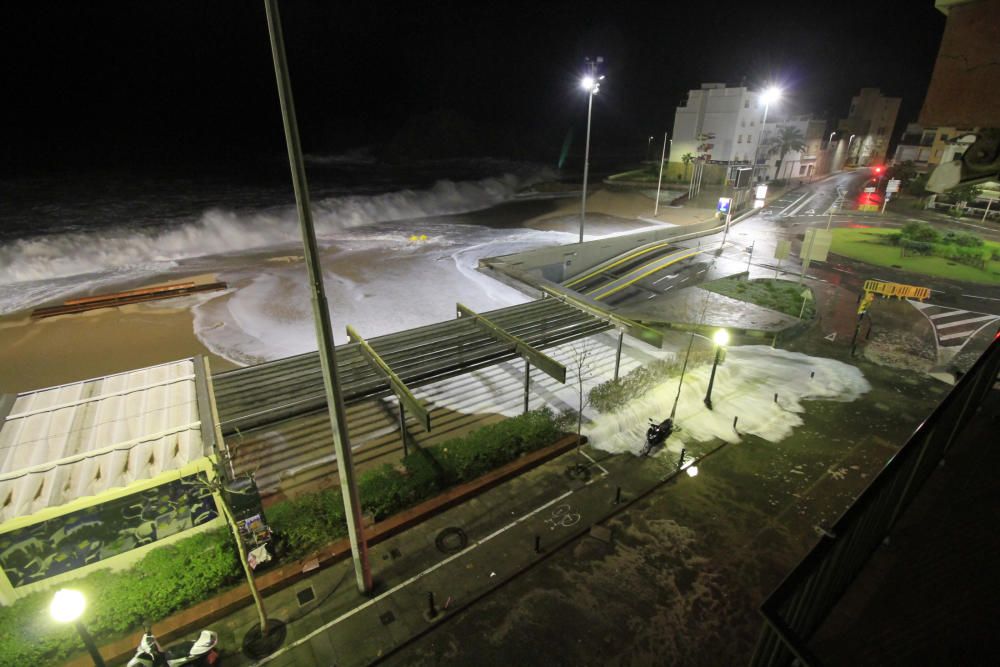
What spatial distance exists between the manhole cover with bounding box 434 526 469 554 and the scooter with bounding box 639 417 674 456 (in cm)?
512

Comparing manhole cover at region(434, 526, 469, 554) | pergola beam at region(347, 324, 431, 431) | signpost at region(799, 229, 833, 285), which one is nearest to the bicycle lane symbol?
manhole cover at region(434, 526, 469, 554)

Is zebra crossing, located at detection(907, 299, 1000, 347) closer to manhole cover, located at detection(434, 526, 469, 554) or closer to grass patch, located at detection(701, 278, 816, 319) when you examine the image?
grass patch, located at detection(701, 278, 816, 319)

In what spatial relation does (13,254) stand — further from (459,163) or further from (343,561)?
(459,163)

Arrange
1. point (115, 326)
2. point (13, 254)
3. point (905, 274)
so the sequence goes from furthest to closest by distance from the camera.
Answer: point (13, 254), point (905, 274), point (115, 326)

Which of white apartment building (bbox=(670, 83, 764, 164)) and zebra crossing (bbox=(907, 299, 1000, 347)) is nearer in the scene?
zebra crossing (bbox=(907, 299, 1000, 347))

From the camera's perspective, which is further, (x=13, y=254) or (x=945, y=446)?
(x=13, y=254)

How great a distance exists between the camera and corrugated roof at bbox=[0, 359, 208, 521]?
297 inches

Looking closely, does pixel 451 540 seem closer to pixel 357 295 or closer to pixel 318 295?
pixel 318 295

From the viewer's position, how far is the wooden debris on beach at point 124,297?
21844 millimetres

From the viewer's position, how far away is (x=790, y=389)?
48.3ft

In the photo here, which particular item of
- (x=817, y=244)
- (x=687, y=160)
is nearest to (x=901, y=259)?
(x=817, y=244)

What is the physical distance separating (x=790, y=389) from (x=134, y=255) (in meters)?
39.9

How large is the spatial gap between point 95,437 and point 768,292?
25999mm

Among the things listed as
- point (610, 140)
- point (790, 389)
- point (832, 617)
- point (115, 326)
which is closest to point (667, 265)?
point (790, 389)
